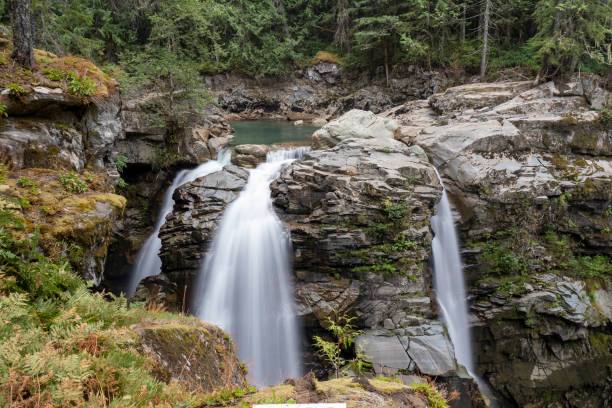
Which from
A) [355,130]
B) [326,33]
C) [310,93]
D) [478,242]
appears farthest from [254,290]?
[326,33]

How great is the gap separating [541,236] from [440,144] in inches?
173

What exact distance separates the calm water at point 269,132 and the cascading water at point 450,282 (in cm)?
1077

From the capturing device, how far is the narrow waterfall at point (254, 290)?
810 cm

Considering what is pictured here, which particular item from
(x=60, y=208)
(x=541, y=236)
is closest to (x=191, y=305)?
(x=60, y=208)

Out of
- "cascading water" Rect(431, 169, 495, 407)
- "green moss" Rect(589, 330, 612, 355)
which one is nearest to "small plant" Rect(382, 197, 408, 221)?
"cascading water" Rect(431, 169, 495, 407)

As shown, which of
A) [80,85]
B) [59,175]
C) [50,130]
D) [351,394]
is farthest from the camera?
[80,85]

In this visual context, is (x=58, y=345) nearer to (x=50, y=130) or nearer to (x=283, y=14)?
(x=50, y=130)

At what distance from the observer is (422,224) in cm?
905

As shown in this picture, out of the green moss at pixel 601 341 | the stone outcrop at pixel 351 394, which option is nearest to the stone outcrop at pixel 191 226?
the stone outcrop at pixel 351 394

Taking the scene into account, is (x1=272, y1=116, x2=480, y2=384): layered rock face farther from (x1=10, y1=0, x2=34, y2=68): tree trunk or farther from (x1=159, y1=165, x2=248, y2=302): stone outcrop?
(x1=10, y1=0, x2=34, y2=68): tree trunk

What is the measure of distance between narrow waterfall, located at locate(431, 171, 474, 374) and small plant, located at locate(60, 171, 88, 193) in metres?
9.37

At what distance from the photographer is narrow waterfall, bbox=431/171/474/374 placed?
29.6 ft

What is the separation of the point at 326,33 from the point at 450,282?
31511 millimetres

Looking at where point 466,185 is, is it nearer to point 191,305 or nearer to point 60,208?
point 191,305
